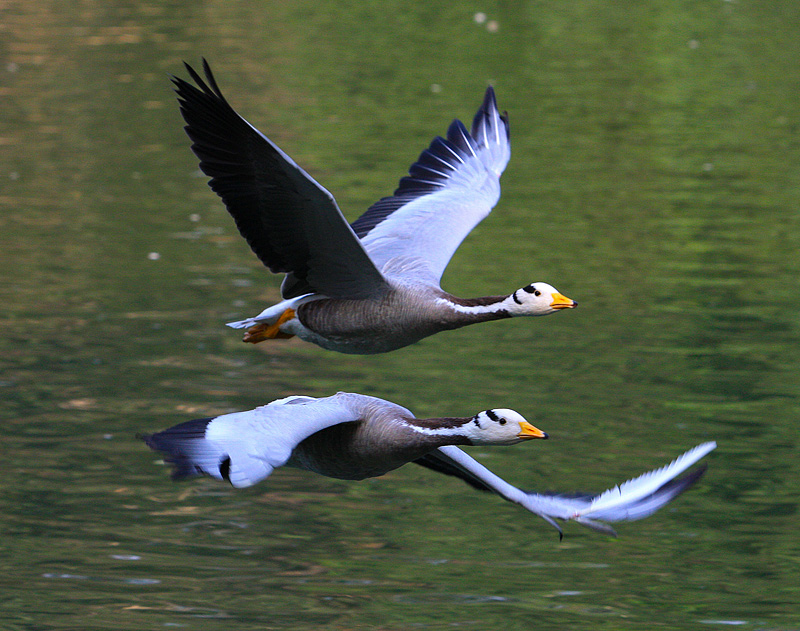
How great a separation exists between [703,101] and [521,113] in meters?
5.56

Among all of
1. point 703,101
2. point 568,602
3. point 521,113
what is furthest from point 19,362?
point 703,101

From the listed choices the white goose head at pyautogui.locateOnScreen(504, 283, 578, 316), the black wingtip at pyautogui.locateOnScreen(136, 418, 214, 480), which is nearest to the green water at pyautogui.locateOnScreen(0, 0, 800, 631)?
the white goose head at pyautogui.locateOnScreen(504, 283, 578, 316)

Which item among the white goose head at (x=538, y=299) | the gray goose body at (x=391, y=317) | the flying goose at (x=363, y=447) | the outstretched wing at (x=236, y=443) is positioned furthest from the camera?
the gray goose body at (x=391, y=317)

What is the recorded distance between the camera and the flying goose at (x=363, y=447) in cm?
878

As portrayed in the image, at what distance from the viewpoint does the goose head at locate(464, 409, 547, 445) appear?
9445mm

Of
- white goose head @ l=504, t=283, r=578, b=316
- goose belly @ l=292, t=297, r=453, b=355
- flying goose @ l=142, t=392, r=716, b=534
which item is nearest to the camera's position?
flying goose @ l=142, t=392, r=716, b=534

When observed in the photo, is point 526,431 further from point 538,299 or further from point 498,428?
point 538,299

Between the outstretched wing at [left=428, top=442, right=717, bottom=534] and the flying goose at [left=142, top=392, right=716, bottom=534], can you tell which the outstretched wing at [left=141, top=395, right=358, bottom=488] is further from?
the outstretched wing at [left=428, top=442, right=717, bottom=534]

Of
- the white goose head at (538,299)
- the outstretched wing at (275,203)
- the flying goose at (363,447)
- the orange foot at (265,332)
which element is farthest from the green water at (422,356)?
the white goose head at (538,299)

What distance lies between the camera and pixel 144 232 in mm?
27438

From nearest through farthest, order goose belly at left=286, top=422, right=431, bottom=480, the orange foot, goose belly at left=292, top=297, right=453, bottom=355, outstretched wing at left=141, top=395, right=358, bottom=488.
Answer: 1. outstretched wing at left=141, top=395, right=358, bottom=488
2. goose belly at left=286, top=422, right=431, bottom=480
3. goose belly at left=292, top=297, right=453, bottom=355
4. the orange foot

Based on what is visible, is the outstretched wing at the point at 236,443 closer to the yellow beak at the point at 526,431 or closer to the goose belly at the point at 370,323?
the yellow beak at the point at 526,431

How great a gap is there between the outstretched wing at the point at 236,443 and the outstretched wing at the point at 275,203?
1.69 meters

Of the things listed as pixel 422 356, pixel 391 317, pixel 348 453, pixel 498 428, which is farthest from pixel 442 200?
pixel 422 356
